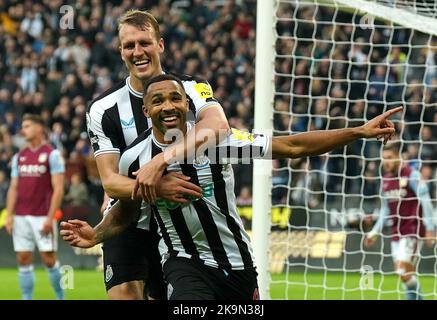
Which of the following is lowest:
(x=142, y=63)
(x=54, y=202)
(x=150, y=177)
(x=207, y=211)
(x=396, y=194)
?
(x=54, y=202)

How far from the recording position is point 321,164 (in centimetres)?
1658

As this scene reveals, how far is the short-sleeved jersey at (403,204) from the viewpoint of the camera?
1102cm

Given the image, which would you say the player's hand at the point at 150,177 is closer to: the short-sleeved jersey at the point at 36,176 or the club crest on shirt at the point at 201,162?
the club crest on shirt at the point at 201,162

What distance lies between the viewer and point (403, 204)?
11195 millimetres

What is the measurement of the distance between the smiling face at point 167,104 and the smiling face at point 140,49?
514 millimetres

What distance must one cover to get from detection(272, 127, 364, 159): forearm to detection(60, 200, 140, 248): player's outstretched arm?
2.96ft

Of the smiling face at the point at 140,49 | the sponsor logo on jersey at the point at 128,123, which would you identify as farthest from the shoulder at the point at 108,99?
the smiling face at the point at 140,49

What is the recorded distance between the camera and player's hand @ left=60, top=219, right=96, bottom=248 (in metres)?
5.12

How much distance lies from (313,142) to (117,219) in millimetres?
1216

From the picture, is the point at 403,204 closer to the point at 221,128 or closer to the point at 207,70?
the point at 221,128

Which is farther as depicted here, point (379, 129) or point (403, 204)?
point (403, 204)

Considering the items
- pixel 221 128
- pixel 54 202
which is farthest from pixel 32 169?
pixel 221 128
